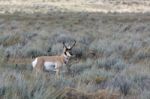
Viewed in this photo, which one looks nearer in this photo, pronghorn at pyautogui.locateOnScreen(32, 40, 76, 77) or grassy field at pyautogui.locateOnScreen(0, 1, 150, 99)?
grassy field at pyautogui.locateOnScreen(0, 1, 150, 99)

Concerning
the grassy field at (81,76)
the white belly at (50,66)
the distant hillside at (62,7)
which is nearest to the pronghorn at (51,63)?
the white belly at (50,66)

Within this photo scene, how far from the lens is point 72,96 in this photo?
6.98 m

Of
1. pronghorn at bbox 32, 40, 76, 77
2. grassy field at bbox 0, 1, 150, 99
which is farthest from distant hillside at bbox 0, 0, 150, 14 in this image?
pronghorn at bbox 32, 40, 76, 77

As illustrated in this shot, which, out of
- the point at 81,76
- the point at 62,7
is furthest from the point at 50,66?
the point at 62,7

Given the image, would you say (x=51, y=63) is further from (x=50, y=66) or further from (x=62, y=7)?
(x=62, y=7)

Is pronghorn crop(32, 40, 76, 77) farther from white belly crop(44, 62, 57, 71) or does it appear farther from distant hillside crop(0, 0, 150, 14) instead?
distant hillside crop(0, 0, 150, 14)

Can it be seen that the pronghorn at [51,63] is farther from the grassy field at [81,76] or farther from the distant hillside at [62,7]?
the distant hillside at [62,7]

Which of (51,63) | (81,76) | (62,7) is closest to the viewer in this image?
(81,76)

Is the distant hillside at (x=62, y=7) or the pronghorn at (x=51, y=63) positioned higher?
the pronghorn at (x=51, y=63)

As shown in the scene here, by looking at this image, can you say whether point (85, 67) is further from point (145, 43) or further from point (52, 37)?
point (52, 37)

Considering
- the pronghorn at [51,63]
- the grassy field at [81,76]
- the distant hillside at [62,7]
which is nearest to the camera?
the grassy field at [81,76]

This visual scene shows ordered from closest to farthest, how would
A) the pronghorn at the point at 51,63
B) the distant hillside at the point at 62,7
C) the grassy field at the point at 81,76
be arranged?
the grassy field at the point at 81,76 < the pronghorn at the point at 51,63 < the distant hillside at the point at 62,7

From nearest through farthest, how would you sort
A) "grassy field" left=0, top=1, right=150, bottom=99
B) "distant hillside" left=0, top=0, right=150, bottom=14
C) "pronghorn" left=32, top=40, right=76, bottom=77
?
"grassy field" left=0, top=1, right=150, bottom=99 < "pronghorn" left=32, top=40, right=76, bottom=77 < "distant hillside" left=0, top=0, right=150, bottom=14

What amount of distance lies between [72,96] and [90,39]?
13276mm
